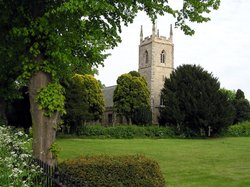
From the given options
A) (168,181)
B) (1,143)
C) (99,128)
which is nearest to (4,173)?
(1,143)

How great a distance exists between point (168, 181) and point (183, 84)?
36920mm

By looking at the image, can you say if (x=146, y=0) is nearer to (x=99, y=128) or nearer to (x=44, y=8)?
(x=44, y=8)

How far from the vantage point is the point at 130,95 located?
181 feet

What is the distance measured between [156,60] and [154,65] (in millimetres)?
1372

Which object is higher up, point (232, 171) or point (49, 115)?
point (49, 115)

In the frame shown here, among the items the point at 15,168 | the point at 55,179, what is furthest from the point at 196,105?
the point at 55,179

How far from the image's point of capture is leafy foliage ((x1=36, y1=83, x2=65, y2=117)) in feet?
36.5

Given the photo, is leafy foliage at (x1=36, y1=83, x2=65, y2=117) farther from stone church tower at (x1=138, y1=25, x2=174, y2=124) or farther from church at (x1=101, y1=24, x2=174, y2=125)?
stone church tower at (x1=138, y1=25, x2=174, y2=124)

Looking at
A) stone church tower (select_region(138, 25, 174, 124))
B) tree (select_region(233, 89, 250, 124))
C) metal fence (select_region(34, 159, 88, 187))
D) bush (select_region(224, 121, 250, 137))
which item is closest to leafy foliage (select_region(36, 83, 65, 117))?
metal fence (select_region(34, 159, 88, 187))

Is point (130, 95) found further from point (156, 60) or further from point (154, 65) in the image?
point (156, 60)

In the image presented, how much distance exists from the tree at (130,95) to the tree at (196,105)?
469cm

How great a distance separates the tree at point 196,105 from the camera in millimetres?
46375

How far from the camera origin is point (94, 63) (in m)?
13.3

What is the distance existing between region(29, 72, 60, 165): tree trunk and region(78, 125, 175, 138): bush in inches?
1255
